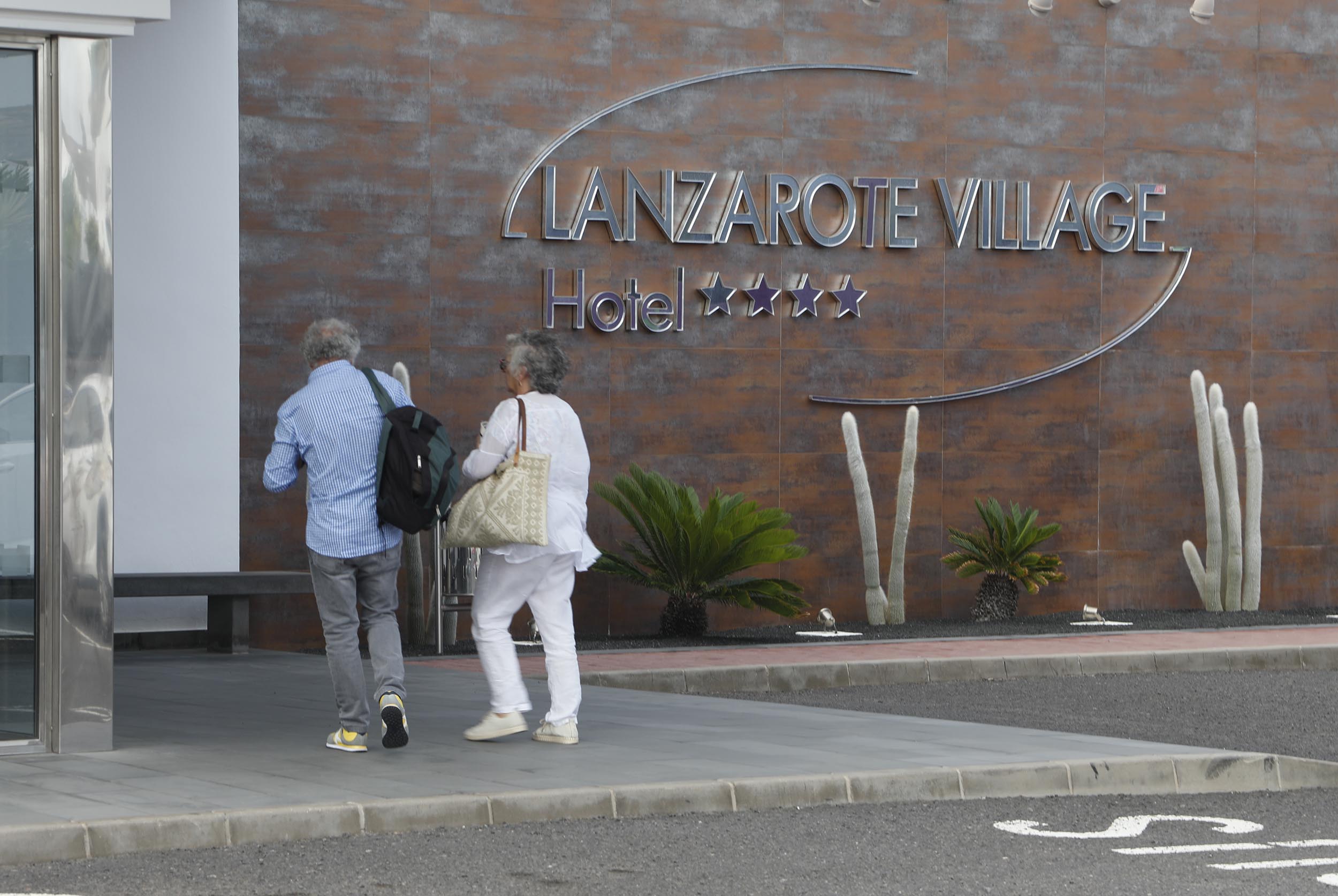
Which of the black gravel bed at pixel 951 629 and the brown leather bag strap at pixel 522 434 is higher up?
the brown leather bag strap at pixel 522 434

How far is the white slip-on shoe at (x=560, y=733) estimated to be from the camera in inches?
354

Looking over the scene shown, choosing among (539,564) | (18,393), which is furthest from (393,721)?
(18,393)

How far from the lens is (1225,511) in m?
17.0

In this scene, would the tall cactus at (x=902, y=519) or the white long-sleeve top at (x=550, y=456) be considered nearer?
the white long-sleeve top at (x=550, y=456)

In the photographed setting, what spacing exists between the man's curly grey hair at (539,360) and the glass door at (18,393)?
2.01m

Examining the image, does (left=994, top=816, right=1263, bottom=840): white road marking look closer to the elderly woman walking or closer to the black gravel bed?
the elderly woman walking

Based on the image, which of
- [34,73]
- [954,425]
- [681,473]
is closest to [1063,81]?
[954,425]

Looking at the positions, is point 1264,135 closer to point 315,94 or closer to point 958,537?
point 958,537

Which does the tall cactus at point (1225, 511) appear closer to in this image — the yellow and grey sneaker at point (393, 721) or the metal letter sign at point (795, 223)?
the metal letter sign at point (795, 223)

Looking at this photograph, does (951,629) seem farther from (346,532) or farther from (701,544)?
(346,532)

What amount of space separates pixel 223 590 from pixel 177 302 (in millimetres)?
1994

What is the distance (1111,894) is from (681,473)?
31.2 feet

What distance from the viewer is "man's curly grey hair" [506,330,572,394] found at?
9.07m

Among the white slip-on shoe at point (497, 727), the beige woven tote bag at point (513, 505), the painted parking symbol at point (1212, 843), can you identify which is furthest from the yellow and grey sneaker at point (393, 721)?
the painted parking symbol at point (1212, 843)
